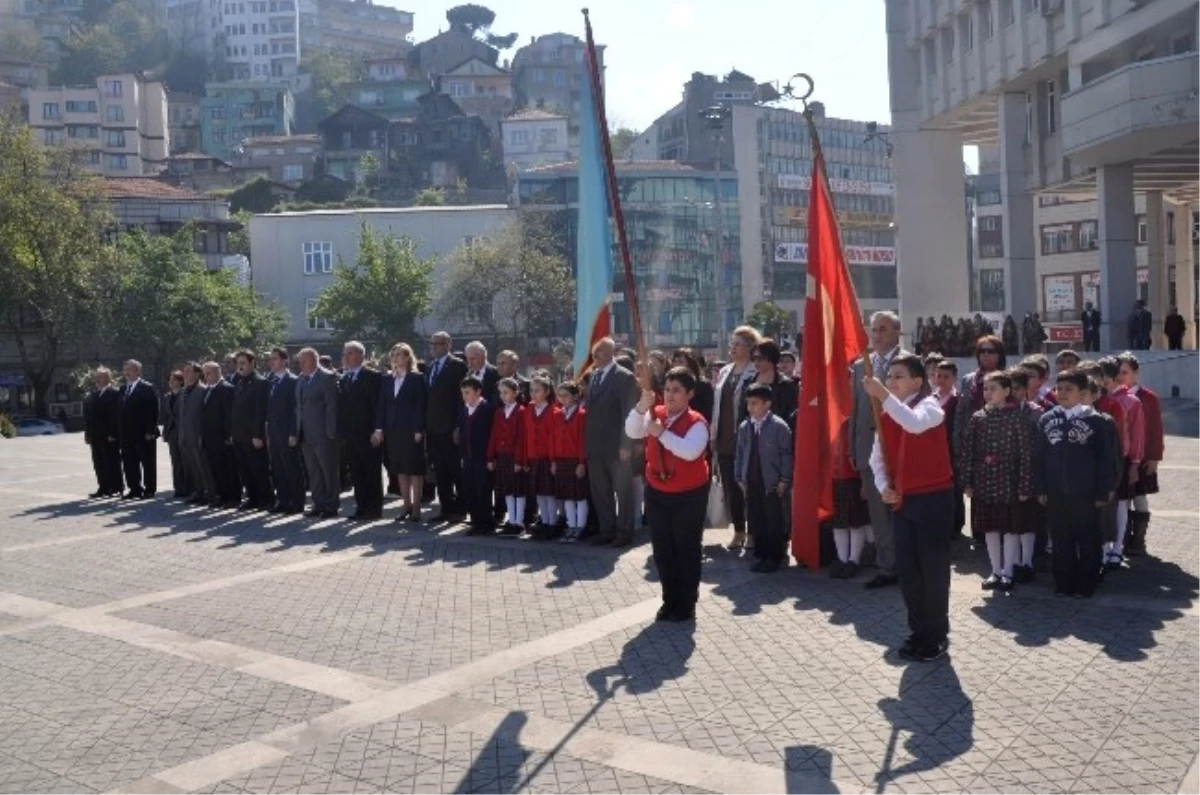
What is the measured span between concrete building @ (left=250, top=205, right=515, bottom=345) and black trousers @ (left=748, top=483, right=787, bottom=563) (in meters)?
60.6

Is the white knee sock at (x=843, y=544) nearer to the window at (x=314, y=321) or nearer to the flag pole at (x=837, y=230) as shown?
the flag pole at (x=837, y=230)

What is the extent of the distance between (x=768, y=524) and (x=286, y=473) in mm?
7489

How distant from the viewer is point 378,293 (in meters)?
64.6

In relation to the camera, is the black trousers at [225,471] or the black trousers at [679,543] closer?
the black trousers at [679,543]

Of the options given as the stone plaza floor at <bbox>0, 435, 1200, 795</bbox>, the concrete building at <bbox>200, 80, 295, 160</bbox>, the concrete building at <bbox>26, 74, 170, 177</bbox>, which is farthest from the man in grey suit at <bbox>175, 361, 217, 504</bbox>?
the concrete building at <bbox>200, 80, 295, 160</bbox>

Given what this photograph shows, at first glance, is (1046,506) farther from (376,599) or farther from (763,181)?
(763,181)

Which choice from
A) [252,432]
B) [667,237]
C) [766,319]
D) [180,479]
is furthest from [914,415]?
[667,237]

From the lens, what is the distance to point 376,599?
35.5 ft

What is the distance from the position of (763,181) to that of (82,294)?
52358 millimetres

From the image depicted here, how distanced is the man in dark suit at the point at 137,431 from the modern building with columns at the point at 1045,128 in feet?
69.9

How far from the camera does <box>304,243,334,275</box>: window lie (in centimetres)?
7250

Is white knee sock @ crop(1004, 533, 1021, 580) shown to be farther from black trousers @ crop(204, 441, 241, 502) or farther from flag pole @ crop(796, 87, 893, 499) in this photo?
black trousers @ crop(204, 441, 241, 502)

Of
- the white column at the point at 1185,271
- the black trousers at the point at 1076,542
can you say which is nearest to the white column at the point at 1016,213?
the white column at the point at 1185,271

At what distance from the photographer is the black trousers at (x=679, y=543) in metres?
9.52
